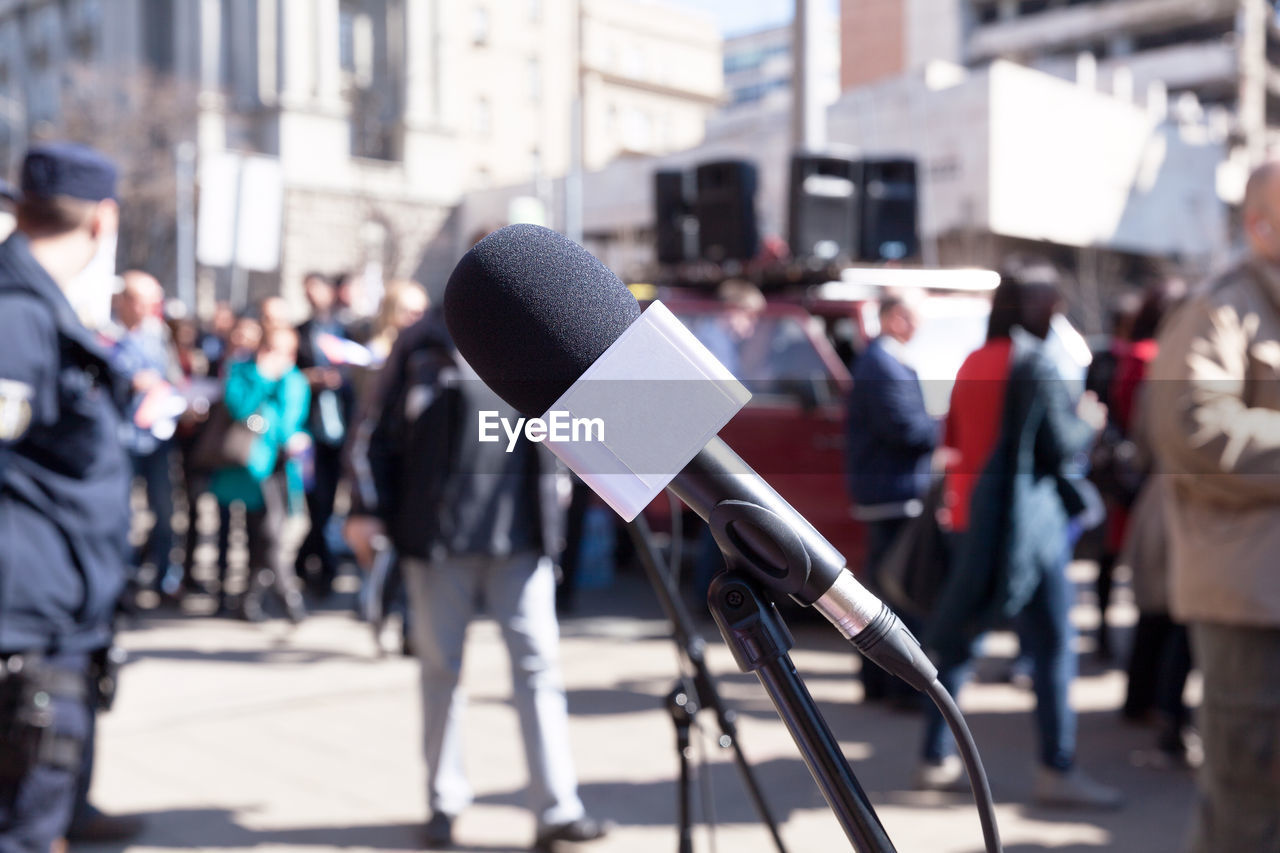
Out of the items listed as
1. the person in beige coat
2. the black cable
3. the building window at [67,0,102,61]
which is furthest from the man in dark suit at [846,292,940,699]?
the building window at [67,0,102,61]

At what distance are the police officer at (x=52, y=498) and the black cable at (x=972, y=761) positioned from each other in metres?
1.92

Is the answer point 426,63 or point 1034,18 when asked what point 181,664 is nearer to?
point 426,63

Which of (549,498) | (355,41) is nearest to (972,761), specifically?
(355,41)

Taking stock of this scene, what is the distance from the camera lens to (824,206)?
9.16 meters

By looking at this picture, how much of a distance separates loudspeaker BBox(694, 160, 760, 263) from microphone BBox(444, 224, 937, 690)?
8868 mm

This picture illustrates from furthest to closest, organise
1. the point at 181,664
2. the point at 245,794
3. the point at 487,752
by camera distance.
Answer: the point at 181,664, the point at 487,752, the point at 245,794

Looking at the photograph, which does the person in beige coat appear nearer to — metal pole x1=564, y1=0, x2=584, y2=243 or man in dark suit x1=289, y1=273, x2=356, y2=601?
metal pole x1=564, y1=0, x2=584, y2=243

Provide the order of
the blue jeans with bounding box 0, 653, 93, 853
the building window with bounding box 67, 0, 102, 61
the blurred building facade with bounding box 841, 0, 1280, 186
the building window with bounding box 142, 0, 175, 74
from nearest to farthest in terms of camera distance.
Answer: the blue jeans with bounding box 0, 653, 93, 853 → the building window with bounding box 142, 0, 175, 74 → the building window with bounding box 67, 0, 102, 61 → the blurred building facade with bounding box 841, 0, 1280, 186

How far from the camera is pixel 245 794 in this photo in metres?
4.25

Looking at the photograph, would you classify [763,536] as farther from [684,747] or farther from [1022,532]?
[1022,532]

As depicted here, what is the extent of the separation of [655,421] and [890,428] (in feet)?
13.0

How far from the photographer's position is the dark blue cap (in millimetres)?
A: 2590

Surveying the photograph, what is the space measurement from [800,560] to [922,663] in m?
0.16

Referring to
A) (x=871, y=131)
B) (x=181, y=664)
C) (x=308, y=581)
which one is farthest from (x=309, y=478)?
(x=871, y=131)
